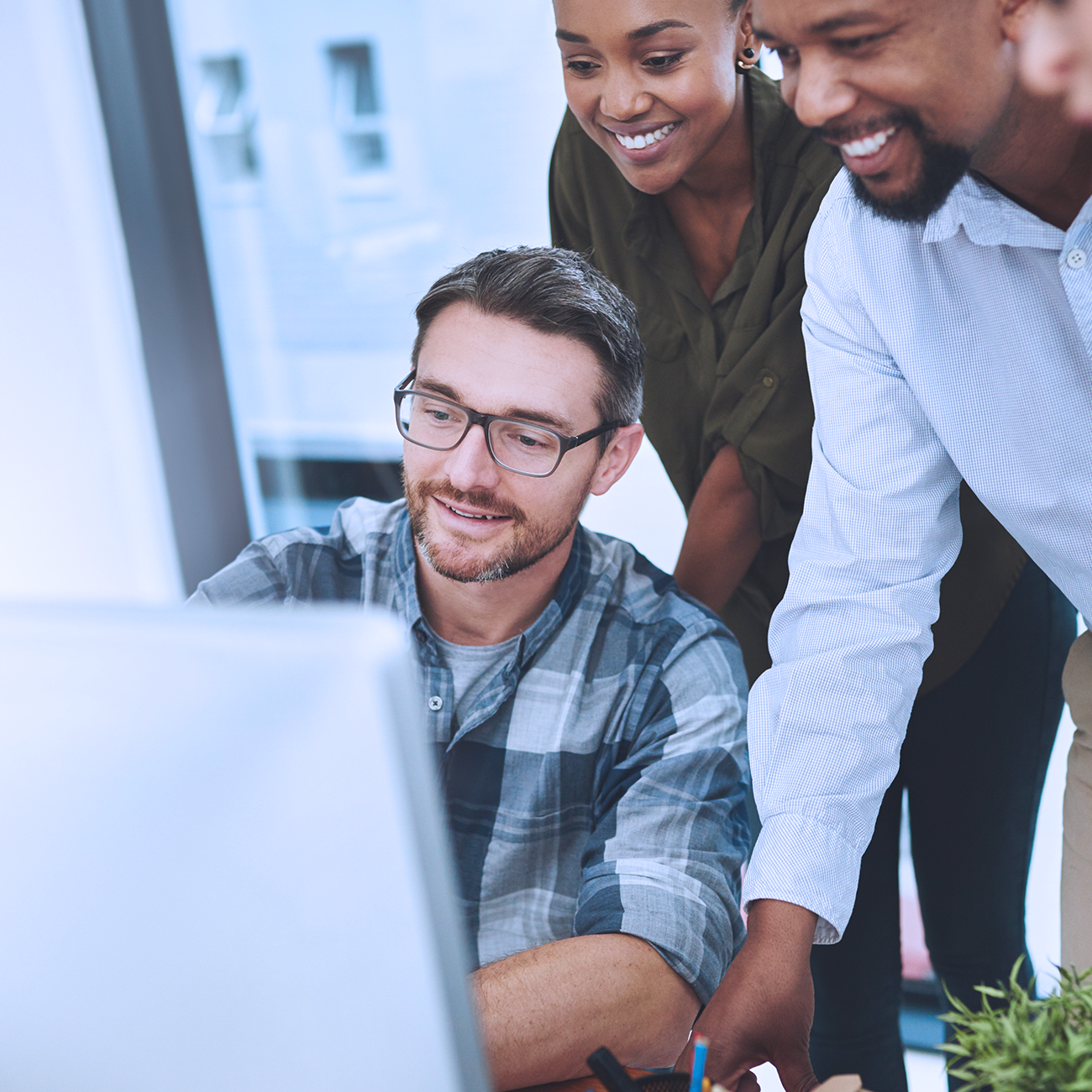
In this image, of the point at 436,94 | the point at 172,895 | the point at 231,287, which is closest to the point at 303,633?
the point at 172,895

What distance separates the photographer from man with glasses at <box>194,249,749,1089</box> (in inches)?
44.9

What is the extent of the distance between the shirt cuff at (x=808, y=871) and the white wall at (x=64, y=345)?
6.57ft

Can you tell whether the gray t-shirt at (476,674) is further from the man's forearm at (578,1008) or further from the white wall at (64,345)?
the white wall at (64,345)

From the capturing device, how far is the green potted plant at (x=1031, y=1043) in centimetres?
49

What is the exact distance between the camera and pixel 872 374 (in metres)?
1.02

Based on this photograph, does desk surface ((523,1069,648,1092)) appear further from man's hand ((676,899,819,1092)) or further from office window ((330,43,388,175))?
office window ((330,43,388,175))

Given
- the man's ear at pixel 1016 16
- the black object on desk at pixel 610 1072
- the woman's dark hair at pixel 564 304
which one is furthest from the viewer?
the woman's dark hair at pixel 564 304

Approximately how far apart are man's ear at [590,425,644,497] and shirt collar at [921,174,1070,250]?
504 millimetres

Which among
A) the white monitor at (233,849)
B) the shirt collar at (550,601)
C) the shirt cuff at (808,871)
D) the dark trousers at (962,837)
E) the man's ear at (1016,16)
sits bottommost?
the dark trousers at (962,837)

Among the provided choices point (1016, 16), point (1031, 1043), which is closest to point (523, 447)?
point (1016, 16)

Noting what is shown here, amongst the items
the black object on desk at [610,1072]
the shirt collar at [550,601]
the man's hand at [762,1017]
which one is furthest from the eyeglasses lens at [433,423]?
the black object on desk at [610,1072]

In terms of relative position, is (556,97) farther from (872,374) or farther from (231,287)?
(872,374)

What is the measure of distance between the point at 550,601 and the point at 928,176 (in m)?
0.67

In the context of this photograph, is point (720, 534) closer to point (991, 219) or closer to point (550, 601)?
point (550, 601)
